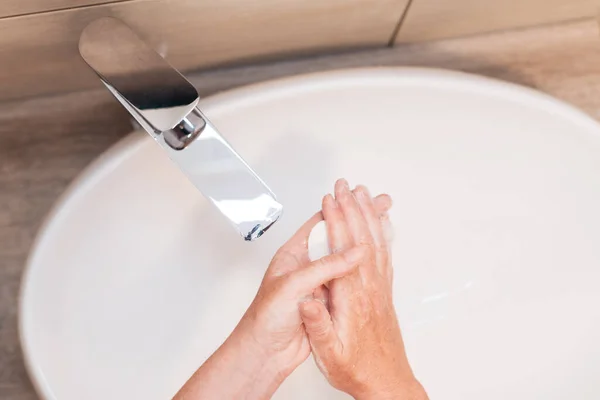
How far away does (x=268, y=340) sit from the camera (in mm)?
638

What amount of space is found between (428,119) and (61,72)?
465 mm

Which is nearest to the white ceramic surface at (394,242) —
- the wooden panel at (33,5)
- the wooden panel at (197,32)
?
the wooden panel at (197,32)

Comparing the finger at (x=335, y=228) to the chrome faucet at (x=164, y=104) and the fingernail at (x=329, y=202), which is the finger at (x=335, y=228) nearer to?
the fingernail at (x=329, y=202)

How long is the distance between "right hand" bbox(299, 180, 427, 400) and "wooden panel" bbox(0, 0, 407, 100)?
0.65ft

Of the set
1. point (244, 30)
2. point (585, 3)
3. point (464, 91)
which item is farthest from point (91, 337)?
point (585, 3)

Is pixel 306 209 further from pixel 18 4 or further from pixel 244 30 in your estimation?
pixel 18 4

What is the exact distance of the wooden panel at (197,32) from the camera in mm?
606

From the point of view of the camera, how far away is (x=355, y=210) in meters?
0.70

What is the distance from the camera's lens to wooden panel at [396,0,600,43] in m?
0.76

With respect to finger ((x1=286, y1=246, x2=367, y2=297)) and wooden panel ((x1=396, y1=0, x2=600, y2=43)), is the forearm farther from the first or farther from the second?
wooden panel ((x1=396, y1=0, x2=600, y2=43))

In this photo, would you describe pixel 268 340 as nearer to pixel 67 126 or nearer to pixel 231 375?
pixel 231 375

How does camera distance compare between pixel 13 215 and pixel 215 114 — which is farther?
pixel 13 215

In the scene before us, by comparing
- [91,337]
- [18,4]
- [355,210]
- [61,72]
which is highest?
[18,4]

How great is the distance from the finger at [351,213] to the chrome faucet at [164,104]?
120 mm
